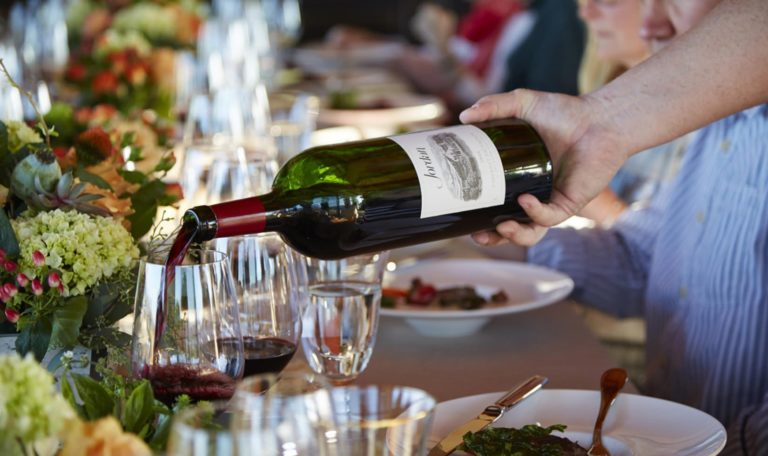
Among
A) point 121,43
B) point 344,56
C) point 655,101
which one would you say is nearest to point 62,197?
point 655,101

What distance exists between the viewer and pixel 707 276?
185 cm

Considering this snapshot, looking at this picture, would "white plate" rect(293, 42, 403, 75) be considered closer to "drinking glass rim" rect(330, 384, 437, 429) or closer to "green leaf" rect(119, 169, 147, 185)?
"green leaf" rect(119, 169, 147, 185)

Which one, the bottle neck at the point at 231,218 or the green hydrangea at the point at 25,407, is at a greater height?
the bottle neck at the point at 231,218

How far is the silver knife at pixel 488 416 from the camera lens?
39.2 inches

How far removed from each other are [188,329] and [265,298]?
0.49ft

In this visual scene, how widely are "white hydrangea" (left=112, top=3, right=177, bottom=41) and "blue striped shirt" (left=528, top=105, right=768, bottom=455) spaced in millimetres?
1932

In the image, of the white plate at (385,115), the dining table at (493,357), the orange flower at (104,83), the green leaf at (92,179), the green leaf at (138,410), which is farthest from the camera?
the white plate at (385,115)

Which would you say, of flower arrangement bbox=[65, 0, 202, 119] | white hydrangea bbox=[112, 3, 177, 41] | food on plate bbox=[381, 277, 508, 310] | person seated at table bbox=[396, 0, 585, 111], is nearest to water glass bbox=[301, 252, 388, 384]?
food on plate bbox=[381, 277, 508, 310]

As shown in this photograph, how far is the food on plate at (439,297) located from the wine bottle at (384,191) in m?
0.42

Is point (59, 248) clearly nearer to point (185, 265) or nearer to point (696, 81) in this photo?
point (185, 265)

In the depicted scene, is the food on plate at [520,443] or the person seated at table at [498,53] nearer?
the food on plate at [520,443]

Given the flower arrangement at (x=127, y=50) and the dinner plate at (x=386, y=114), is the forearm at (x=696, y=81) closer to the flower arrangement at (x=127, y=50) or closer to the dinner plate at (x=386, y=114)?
the flower arrangement at (x=127, y=50)

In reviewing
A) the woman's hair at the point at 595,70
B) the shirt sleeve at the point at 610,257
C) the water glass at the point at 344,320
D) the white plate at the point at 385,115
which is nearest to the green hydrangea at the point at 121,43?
the white plate at the point at 385,115

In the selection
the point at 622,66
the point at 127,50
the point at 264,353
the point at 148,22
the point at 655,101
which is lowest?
the point at 264,353
